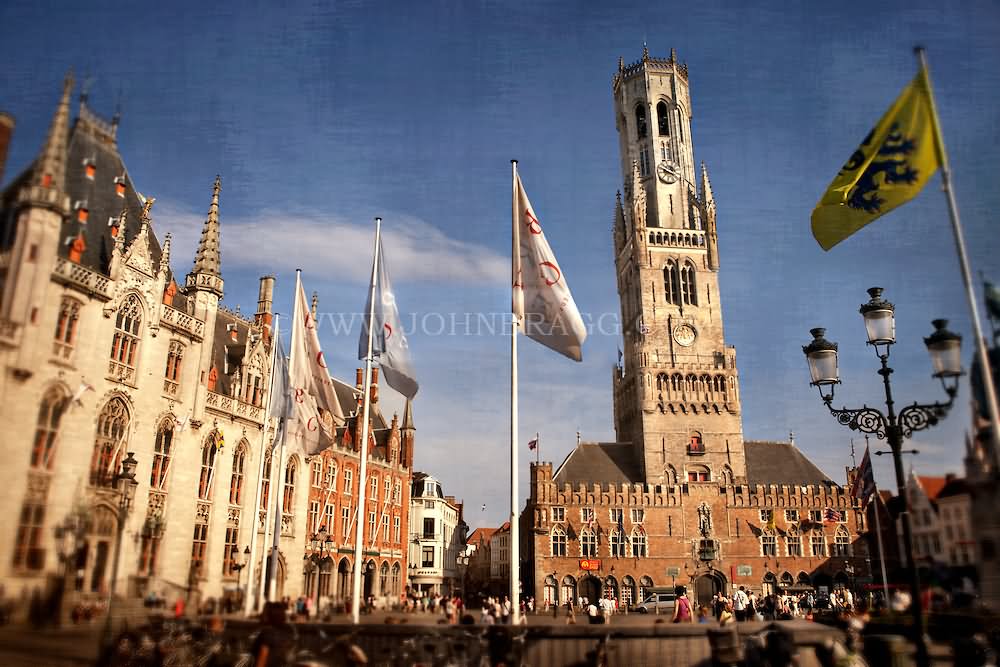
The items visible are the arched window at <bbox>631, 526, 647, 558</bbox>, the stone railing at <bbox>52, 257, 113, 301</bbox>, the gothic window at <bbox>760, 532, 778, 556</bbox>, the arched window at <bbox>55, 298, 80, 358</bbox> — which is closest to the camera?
the arched window at <bbox>55, 298, 80, 358</bbox>

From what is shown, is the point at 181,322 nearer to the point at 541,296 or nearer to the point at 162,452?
the point at 162,452

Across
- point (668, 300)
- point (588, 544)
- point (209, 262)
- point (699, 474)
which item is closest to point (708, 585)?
point (699, 474)

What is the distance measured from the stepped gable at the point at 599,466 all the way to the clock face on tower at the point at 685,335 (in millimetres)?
13483

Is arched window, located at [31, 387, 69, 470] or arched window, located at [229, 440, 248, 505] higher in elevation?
arched window, located at [229, 440, 248, 505]

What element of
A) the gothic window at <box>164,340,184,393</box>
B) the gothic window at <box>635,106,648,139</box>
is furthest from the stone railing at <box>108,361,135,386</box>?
the gothic window at <box>635,106,648,139</box>

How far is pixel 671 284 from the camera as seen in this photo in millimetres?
81438

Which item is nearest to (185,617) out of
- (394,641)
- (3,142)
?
(394,641)

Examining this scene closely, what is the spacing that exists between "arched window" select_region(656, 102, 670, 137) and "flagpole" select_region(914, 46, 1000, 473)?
81.5 metres

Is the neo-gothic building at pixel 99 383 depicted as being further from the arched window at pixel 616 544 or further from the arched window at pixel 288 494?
the arched window at pixel 616 544

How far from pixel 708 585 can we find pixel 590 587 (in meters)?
11.9

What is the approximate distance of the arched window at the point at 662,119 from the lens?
89625mm

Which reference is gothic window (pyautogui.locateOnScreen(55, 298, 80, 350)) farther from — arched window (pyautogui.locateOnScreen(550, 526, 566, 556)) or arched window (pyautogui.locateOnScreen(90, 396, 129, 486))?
arched window (pyautogui.locateOnScreen(550, 526, 566, 556))

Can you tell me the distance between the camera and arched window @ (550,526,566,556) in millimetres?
68688

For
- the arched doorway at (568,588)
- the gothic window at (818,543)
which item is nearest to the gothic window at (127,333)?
the arched doorway at (568,588)
